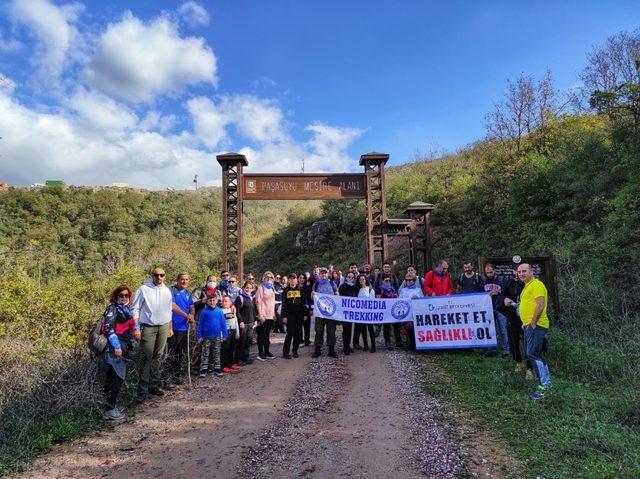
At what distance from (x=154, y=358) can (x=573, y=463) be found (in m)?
5.62

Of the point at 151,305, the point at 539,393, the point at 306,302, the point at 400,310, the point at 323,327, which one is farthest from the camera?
the point at 306,302

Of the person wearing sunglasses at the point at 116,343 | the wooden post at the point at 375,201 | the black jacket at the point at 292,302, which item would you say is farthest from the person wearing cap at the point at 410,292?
the person wearing sunglasses at the point at 116,343

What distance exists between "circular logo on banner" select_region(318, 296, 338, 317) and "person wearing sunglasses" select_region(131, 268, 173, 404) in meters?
3.59

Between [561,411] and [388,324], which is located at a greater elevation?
[388,324]

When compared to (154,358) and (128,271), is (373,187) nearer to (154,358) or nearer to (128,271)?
(128,271)

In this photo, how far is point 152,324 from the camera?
244 inches

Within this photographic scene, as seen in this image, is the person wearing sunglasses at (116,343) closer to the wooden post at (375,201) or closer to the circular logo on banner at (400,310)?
the circular logo on banner at (400,310)

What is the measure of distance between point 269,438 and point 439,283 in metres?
5.95

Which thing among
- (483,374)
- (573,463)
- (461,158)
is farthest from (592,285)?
(461,158)

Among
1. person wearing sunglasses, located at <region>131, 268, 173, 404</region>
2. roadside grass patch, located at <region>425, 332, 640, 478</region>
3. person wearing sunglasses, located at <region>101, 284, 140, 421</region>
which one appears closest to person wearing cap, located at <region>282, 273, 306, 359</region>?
person wearing sunglasses, located at <region>131, 268, 173, 404</region>

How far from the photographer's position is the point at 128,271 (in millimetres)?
9586

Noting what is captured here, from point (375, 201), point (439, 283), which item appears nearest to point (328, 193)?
point (375, 201)

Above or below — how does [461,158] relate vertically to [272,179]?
above

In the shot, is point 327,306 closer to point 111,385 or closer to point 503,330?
point 503,330
